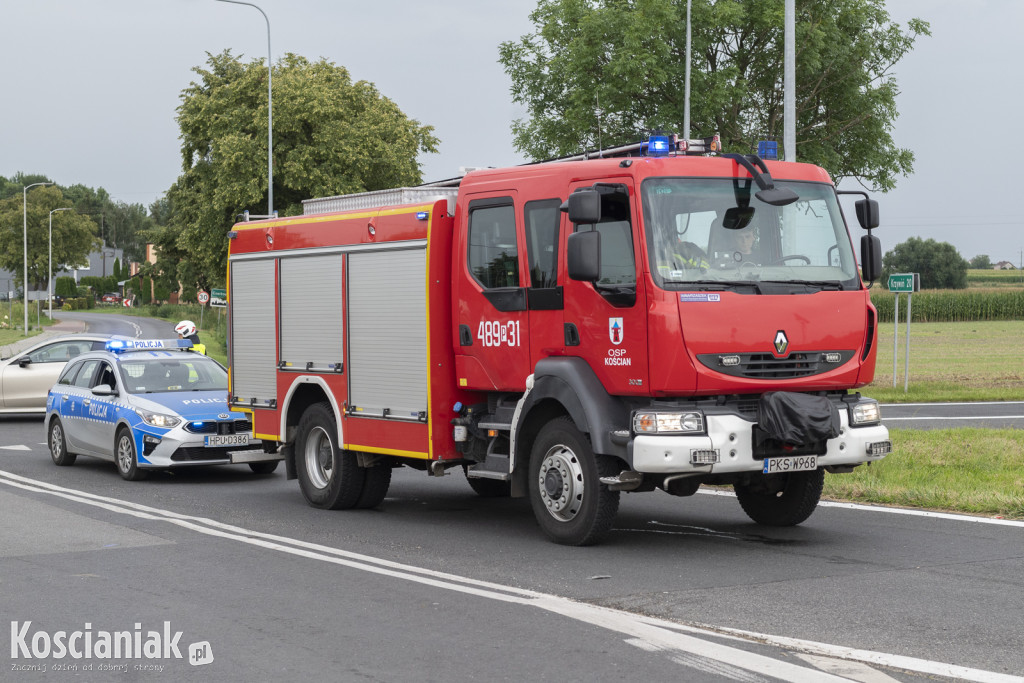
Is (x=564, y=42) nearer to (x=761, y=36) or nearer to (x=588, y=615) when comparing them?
(x=761, y=36)

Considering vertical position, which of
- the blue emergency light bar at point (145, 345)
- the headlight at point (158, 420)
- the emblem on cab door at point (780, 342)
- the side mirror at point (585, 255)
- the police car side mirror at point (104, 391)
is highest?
the side mirror at point (585, 255)

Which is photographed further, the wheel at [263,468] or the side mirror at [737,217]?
the wheel at [263,468]

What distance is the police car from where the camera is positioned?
46.3ft

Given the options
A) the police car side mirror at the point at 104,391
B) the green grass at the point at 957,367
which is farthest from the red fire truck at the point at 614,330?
the green grass at the point at 957,367

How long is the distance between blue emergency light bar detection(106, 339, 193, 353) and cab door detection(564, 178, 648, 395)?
8395mm

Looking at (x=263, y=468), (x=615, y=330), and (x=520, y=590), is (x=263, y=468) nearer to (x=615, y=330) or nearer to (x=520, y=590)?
(x=615, y=330)

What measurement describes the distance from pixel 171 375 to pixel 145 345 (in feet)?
3.17

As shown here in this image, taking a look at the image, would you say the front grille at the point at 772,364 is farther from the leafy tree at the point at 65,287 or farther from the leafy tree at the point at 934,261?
the leafy tree at the point at 65,287

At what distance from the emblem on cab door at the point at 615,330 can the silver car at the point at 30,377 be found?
15.3 m

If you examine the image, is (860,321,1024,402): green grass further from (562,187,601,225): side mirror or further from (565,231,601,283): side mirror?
(562,187,601,225): side mirror

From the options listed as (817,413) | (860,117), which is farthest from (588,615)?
(860,117)

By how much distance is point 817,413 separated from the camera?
868cm

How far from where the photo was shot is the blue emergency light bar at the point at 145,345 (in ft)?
52.4

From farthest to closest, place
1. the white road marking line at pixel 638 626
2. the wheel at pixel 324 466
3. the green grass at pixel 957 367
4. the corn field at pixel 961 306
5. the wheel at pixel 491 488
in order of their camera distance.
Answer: the corn field at pixel 961 306 < the green grass at pixel 957 367 < the wheel at pixel 491 488 < the wheel at pixel 324 466 < the white road marking line at pixel 638 626
